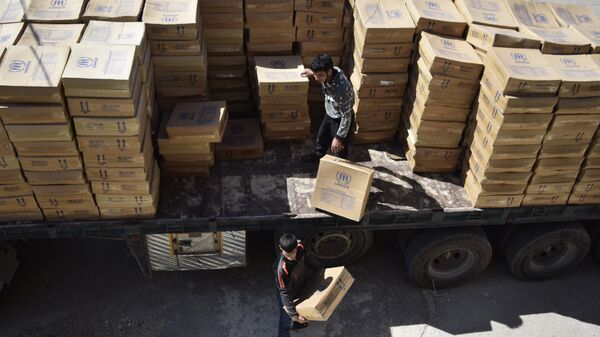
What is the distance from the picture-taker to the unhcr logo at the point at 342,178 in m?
5.32

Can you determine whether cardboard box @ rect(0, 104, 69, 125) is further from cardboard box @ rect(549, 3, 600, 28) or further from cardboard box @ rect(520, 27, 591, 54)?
cardboard box @ rect(549, 3, 600, 28)

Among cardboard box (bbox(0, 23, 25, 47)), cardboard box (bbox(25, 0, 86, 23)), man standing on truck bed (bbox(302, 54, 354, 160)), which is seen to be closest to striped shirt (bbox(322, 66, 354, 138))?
man standing on truck bed (bbox(302, 54, 354, 160))

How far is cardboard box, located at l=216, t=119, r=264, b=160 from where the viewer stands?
6.10 metres

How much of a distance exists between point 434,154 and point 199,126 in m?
2.65

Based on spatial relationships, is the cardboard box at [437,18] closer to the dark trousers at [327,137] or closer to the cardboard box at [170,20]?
the dark trousers at [327,137]

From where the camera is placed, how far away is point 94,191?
5.04m

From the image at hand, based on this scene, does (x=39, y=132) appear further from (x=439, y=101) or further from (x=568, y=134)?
(x=568, y=134)

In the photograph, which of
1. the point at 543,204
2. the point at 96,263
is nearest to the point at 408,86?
the point at 543,204

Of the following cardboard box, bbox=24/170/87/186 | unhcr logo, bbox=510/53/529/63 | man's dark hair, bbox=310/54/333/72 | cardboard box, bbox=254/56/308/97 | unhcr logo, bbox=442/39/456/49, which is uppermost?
unhcr logo, bbox=510/53/529/63

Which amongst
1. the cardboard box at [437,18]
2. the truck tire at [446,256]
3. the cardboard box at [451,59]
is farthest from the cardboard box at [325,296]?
the cardboard box at [437,18]

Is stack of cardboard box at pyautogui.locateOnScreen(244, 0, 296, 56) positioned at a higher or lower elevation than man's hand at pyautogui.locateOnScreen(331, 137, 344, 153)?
higher

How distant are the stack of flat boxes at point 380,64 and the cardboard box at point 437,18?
10 cm

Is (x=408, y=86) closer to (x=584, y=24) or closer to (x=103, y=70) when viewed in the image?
(x=584, y=24)

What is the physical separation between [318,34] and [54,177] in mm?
3402
